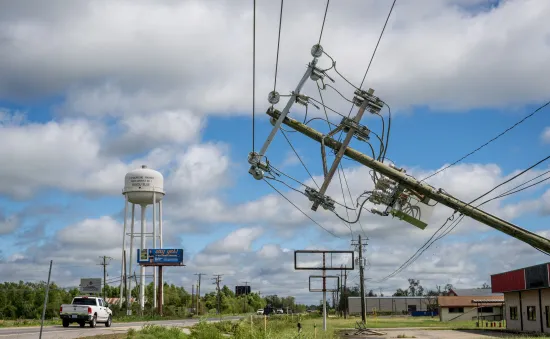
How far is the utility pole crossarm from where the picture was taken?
1967 centimetres

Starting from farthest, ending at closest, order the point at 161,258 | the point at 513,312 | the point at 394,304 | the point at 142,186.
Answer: the point at 394,304 < the point at 161,258 < the point at 142,186 < the point at 513,312

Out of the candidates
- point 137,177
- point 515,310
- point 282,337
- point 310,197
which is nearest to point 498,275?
point 515,310

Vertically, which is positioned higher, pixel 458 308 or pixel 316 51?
pixel 316 51

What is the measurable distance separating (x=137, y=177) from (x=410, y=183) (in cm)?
6128

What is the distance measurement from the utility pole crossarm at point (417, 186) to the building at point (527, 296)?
75.4 ft

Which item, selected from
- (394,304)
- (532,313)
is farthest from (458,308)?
(394,304)

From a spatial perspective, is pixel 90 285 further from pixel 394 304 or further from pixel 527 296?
pixel 394 304

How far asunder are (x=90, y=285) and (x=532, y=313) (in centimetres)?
4960

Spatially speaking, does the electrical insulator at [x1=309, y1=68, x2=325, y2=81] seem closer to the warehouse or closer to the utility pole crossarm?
the utility pole crossarm

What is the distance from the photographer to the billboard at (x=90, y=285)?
77.7 meters

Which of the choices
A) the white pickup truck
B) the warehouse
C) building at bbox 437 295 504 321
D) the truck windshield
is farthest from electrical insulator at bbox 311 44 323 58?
the warehouse

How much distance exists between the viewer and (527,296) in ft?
155

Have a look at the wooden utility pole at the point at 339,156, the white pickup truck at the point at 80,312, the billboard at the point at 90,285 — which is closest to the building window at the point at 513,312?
the white pickup truck at the point at 80,312

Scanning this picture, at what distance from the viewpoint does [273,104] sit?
64.8 feet
